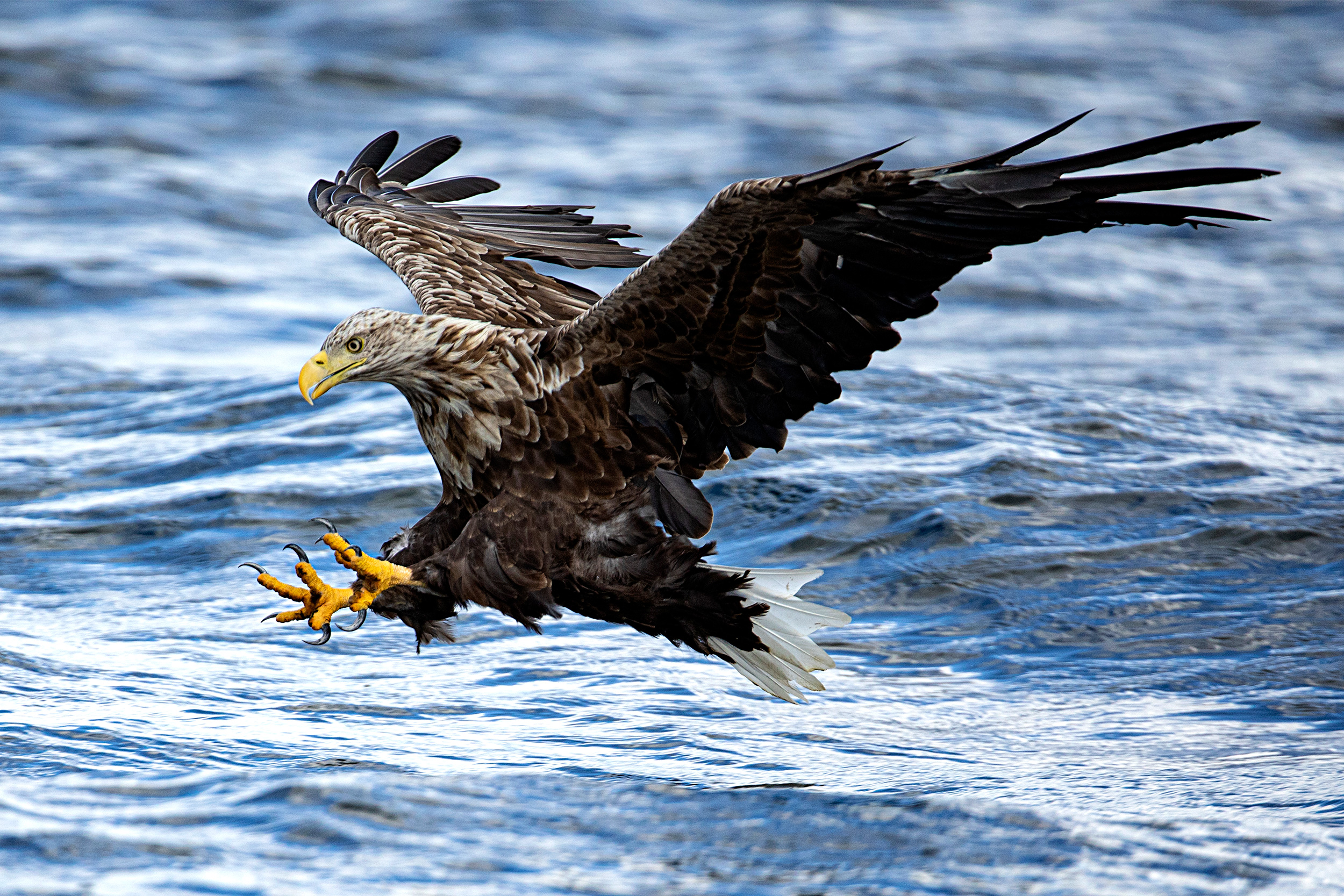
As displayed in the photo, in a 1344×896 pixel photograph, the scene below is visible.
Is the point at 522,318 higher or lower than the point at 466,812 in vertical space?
higher

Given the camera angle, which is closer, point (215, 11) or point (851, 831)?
point (851, 831)

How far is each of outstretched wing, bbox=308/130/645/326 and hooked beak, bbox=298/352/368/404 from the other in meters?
0.41

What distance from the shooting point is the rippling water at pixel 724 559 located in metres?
4.14

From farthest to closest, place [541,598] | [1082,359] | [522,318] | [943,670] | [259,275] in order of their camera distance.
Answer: [259,275]
[1082,359]
[943,670]
[522,318]
[541,598]

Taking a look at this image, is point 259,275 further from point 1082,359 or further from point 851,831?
point 851,831

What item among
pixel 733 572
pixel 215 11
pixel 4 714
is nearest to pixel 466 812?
pixel 733 572

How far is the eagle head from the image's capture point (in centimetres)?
454

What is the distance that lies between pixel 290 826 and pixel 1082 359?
253 inches

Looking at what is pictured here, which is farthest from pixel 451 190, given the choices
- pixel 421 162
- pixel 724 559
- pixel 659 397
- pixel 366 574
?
pixel 366 574

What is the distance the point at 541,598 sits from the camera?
14.7ft

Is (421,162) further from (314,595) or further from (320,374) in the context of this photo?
(314,595)

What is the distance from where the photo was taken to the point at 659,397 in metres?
4.52

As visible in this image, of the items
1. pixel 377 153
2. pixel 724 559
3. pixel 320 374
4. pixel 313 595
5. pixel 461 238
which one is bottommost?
pixel 724 559

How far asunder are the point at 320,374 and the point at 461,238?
135cm
